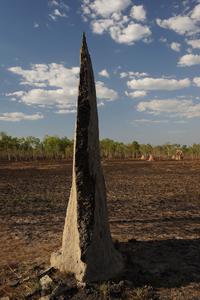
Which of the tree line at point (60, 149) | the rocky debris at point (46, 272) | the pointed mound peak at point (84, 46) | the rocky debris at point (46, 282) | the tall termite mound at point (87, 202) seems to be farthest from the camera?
the tree line at point (60, 149)

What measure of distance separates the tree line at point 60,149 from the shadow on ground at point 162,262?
62590 millimetres

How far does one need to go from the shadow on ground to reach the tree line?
6259 cm

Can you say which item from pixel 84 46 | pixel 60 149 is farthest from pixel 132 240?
pixel 60 149

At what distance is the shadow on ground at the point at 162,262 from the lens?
26.0 feet

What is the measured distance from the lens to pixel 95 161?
8.19 meters

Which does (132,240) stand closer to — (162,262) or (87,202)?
(162,262)

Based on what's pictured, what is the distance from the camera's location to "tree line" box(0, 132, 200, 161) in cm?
7556

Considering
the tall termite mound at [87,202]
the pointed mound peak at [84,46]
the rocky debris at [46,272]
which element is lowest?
the rocky debris at [46,272]

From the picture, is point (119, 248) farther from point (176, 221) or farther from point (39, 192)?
point (39, 192)

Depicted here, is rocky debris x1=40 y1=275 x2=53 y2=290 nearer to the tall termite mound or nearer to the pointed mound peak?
the tall termite mound

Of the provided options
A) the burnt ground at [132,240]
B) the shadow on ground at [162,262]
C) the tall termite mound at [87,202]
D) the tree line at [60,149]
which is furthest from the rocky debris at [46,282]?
the tree line at [60,149]

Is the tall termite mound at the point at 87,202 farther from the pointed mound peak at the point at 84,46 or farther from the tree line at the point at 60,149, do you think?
the tree line at the point at 60,149

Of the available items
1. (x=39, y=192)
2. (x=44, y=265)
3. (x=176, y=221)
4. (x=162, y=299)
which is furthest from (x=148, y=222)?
(x=39, y=192)

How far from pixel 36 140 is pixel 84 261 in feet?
263
